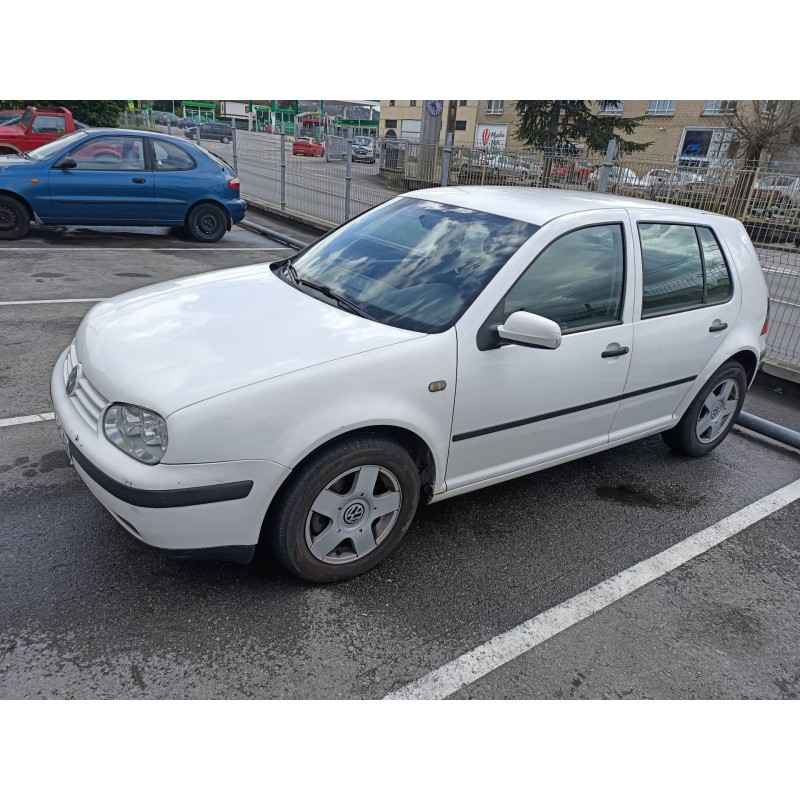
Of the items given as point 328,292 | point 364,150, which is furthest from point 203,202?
point 328,292

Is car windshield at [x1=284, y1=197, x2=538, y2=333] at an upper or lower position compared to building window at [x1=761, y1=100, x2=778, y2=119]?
lower

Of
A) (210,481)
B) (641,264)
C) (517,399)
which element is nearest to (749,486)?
(641,264)

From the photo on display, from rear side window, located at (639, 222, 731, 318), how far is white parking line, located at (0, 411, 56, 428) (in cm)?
361

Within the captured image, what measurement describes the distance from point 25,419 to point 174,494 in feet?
7.40

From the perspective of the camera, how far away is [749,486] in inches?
163

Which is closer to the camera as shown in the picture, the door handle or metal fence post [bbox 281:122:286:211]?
the door handle

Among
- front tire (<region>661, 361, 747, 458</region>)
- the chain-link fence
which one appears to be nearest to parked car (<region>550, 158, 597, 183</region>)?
the chain-link fence

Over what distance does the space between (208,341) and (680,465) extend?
3198mm

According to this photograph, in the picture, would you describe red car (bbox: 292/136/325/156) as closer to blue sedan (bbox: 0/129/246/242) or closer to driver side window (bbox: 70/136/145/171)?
blue sedan (bbox: 0/129/246/242)

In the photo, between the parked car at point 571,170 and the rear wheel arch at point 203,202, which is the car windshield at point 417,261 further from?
the rear wheel arch at point 203,202

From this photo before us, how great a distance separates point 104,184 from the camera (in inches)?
354

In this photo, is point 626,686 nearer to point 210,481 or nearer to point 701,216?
point 210,481

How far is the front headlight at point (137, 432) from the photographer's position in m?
2.37

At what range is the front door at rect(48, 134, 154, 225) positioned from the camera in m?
8.83
